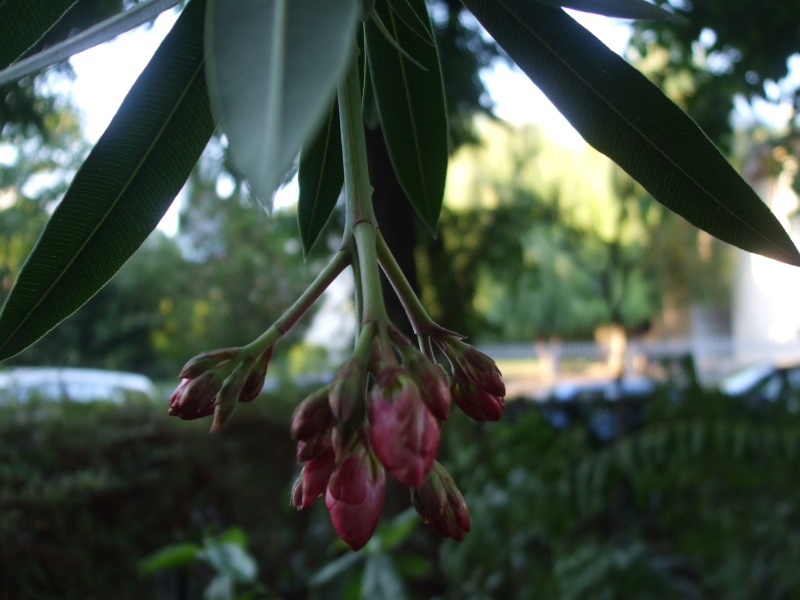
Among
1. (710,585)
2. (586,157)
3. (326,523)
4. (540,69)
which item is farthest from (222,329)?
(586,157)

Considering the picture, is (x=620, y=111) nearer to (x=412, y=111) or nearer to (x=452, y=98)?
(x=412, y=111)

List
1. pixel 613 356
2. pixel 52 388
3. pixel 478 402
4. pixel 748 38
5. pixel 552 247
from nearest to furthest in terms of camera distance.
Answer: pixel 478 402 → pixel 748 38 → pixel 52 388 → pixel 552 247 → pixel 613 356

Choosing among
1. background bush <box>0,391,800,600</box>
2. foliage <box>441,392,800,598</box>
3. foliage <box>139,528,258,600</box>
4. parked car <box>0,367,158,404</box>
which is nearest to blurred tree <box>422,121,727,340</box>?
foliage <box>441,392,800,598</box>

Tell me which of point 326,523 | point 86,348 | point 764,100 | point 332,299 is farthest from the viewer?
point 332,299

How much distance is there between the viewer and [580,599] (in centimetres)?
253

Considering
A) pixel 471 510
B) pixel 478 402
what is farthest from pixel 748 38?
pixel 478 402

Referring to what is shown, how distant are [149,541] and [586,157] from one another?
12.2m

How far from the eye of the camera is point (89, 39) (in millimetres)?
416

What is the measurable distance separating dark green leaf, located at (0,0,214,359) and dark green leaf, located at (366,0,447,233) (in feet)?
0.54

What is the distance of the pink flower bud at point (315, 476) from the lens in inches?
18.5

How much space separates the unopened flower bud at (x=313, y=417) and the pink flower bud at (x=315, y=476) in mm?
24

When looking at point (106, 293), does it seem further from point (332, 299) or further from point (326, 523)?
point (326, 523)

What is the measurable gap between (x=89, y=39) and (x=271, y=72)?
192 mm

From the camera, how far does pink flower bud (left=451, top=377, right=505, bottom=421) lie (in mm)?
499
